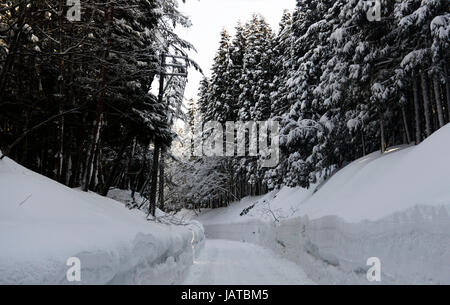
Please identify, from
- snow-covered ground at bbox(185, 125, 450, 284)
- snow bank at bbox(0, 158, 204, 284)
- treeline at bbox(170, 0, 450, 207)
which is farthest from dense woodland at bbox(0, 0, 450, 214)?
snow-covered ground at bbox(185, 125, 450, 284)

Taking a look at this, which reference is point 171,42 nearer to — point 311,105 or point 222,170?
point 311,105

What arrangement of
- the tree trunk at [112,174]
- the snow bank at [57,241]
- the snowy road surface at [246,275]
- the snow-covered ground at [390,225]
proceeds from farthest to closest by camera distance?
1. the tree trunk at [112,174]
2. the snowy road surface at [246,275]
3. the snow-covered ground at [390,225]
4. the snow bank at [57,241]

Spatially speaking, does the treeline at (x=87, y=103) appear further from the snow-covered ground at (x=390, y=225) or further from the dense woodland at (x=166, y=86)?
the snow-covered ground at (x=390, y=225)

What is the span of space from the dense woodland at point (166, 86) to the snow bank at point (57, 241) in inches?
65.0

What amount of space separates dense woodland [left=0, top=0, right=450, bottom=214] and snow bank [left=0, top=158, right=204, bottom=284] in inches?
65.0

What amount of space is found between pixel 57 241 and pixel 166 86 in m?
11.9

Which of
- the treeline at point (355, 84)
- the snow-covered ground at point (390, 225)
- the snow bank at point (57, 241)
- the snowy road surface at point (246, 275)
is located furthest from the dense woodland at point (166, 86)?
the snowy road surface at point (246, 275)

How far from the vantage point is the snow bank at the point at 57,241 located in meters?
3.25

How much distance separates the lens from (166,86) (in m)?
15.0

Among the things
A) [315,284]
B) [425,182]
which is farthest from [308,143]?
[425,182]

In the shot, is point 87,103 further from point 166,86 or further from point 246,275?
point 246,275

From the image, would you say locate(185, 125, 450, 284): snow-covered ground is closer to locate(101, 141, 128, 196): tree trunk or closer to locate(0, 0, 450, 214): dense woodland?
locate(0, 0, 450, 214): dense woodland

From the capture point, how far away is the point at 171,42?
1606 centimetres
